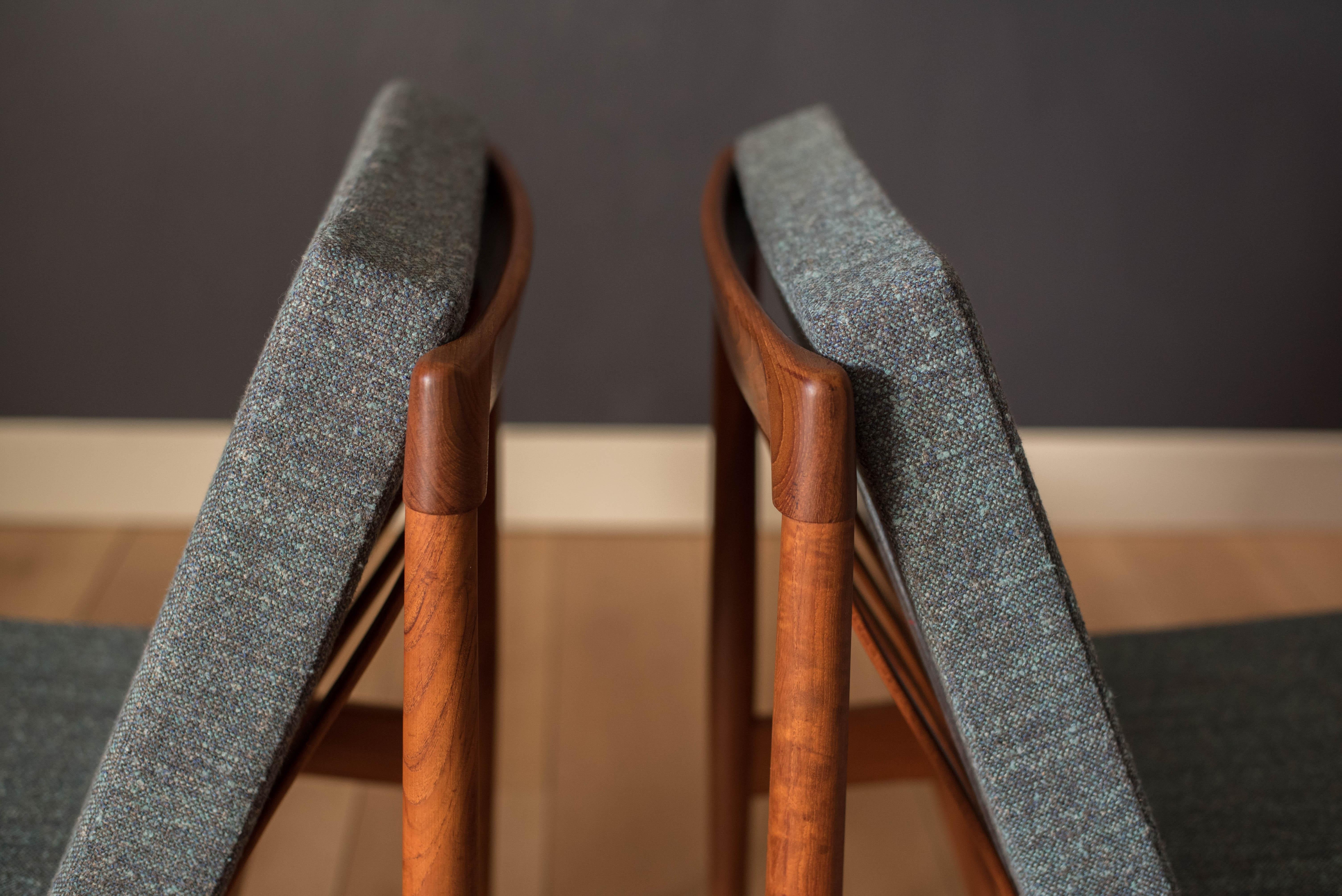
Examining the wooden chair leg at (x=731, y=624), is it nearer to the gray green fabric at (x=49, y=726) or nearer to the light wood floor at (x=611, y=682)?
the light wood floor at (x=611, y=682)

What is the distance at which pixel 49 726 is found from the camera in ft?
2.84

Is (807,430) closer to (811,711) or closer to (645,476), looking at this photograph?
(811,711)

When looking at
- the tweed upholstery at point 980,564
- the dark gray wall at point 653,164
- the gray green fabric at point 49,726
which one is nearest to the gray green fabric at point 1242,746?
the tweed upholstery at point 980,564

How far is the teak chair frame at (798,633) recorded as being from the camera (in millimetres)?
496

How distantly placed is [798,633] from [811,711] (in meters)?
0.04

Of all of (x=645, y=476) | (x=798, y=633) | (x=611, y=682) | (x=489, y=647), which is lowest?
(x=611, y=682)

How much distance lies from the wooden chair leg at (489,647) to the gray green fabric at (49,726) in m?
0.29

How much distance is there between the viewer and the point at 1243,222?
1871mm

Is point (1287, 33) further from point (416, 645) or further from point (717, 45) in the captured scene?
point (416, 645)

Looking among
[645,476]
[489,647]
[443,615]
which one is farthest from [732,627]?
[645,476]

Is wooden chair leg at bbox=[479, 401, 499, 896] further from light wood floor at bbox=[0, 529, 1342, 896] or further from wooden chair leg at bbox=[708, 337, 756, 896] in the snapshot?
light wood floor at bbox=[0, 529, 1342, 896]

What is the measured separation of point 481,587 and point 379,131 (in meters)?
0.39

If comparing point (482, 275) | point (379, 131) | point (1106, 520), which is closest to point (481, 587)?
point (482, 275)

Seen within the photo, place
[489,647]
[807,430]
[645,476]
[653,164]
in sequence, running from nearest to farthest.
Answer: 1. [807,430]
2. [489,647]
3. [653,164]
4. [645,476]
